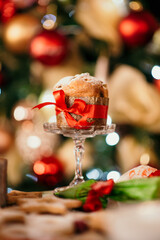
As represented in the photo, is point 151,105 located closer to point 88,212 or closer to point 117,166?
point 117,166

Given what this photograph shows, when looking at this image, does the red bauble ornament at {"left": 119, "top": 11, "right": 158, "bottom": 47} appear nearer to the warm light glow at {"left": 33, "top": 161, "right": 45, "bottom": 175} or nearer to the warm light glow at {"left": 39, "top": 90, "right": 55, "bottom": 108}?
the warm light glow at {"left": 39, "top": 90, "right": 55, "bottom": 108}

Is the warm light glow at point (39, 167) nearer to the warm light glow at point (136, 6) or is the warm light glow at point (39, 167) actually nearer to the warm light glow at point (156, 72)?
the warm light glow at point (156, 72)

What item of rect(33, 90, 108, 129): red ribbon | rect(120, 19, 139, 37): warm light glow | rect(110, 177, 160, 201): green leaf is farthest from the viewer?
rect(120, 19, 139, 37): warm light glow

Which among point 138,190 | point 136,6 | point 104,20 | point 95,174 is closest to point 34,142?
point 95,174

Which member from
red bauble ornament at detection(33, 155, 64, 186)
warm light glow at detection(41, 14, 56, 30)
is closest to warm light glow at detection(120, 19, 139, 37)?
warm light glow at detection(41, 14, 56, 30)

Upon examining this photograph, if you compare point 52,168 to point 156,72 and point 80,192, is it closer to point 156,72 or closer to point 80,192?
point 156,72

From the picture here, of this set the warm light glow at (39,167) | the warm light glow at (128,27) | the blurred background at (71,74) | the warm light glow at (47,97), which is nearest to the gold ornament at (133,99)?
the blurred background at (71,74)

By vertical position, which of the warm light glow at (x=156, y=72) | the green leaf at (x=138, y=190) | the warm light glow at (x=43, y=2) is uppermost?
the warm light glow at (x=43, y=2)
